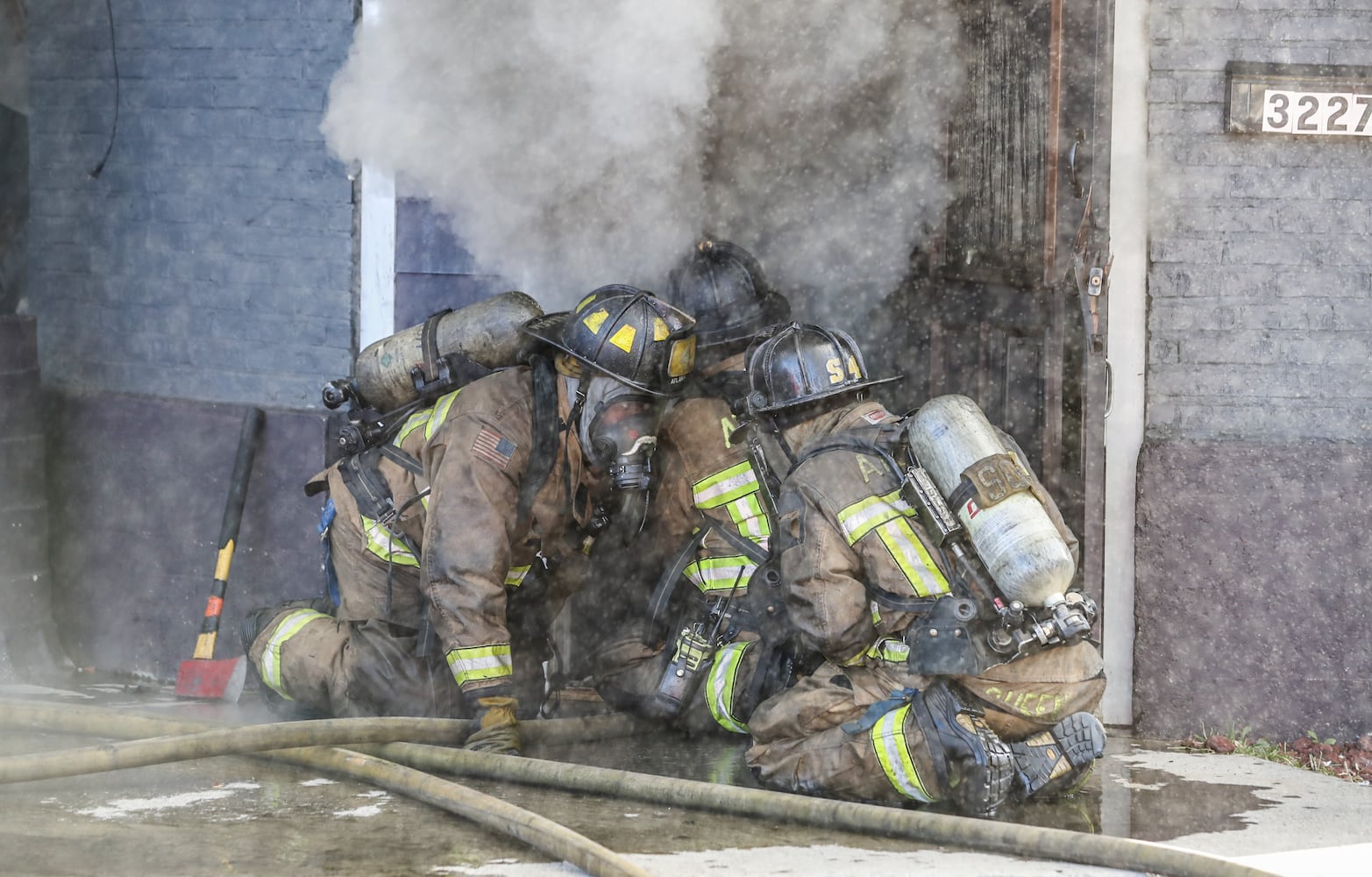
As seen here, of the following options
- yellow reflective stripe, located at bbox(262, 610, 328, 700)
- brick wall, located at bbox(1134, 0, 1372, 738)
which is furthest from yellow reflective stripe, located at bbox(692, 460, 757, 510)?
brick wall, located at bbox(1134, 0, 1372, 738)

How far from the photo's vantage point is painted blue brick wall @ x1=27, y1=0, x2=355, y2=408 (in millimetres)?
5969

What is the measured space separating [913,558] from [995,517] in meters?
0.33

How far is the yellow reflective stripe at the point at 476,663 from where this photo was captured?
4.45m

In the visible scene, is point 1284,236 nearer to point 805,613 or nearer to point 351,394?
point 805,613

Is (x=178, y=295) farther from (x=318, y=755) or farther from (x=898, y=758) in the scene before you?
(x=898, y=758)

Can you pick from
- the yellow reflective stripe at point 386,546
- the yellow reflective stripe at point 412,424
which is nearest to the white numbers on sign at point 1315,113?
the yellow reflective stripe at point 412,424

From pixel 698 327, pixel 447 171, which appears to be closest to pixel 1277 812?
pixel 698 327

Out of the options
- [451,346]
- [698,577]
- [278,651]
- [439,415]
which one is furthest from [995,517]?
[278,651]

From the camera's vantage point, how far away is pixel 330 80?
5855mm

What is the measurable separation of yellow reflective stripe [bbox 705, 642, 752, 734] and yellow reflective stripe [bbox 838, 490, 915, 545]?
82 centimetres

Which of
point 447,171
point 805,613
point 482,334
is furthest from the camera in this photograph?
point 447,171

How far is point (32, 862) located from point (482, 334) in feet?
7.50

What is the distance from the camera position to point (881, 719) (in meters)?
4.21

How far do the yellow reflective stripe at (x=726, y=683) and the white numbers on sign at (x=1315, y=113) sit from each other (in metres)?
2.87
